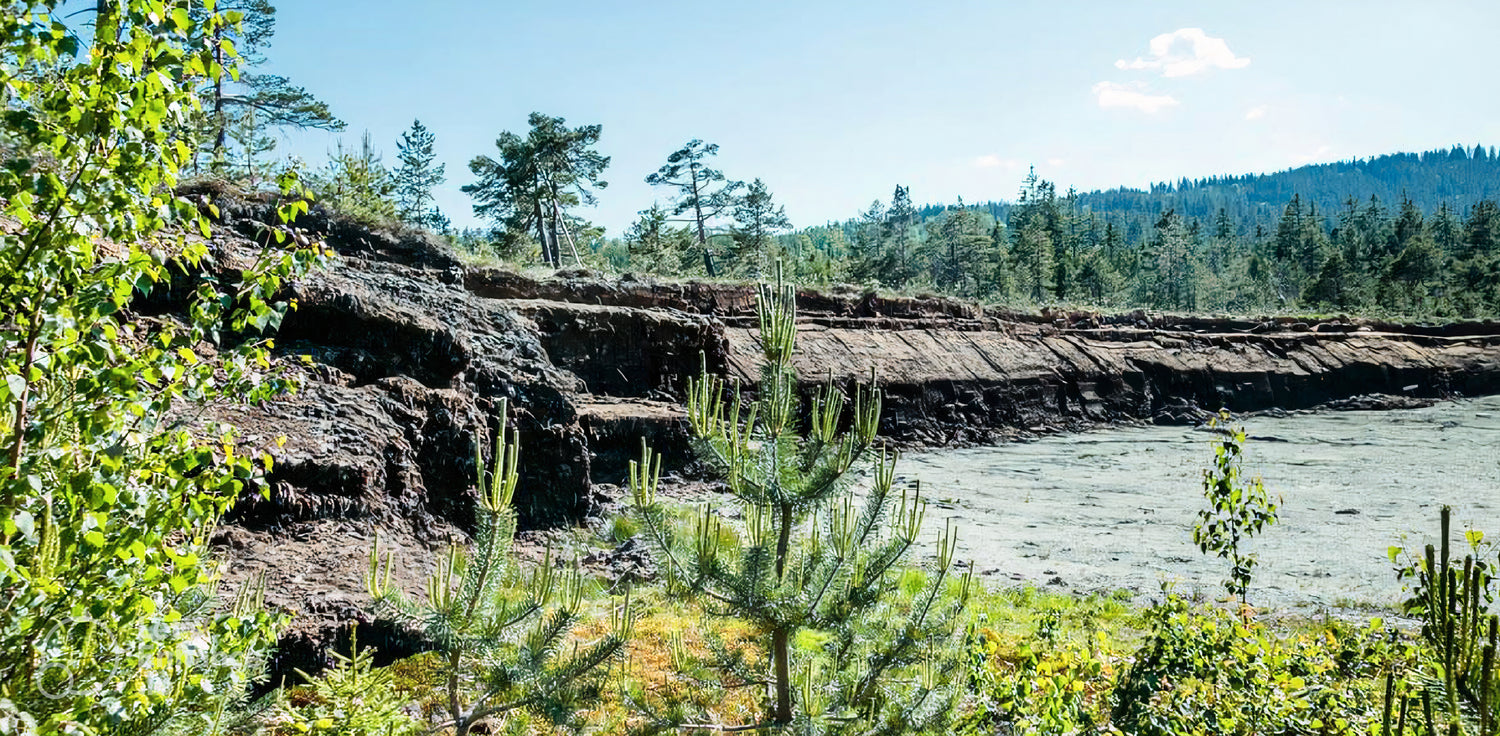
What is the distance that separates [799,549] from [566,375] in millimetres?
9697

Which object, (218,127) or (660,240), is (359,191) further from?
(660,240)

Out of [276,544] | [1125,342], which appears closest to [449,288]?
[276,544]

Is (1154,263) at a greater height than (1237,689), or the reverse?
(1154,263)

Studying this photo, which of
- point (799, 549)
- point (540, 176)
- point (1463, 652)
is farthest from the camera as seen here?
point (540, 176)

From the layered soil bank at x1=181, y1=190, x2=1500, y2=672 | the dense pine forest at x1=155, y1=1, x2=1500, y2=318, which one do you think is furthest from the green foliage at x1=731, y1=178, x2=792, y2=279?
the layered soil bank at x1=181, y1=190, x2=1500, y2=672

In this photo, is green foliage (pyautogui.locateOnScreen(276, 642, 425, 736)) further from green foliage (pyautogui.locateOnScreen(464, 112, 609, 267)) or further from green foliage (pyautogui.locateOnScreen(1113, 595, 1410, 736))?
green foliage (pyautogui.locateOnScreen(464, 112, 609, 267))

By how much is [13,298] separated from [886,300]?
25778 mm

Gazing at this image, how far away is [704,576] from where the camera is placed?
12.5 feet

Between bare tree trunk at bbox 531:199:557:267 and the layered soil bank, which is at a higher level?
bare tree trunk at bbox 531:199:557:267

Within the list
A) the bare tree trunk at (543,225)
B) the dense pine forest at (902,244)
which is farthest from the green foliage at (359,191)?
the bare tree trunk at (543,225)

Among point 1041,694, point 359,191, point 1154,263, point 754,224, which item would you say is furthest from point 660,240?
point 1154,263

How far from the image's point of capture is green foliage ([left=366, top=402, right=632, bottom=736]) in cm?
346

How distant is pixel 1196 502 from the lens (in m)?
15.9

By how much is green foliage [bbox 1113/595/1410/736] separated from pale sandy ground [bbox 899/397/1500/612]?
3.59m
